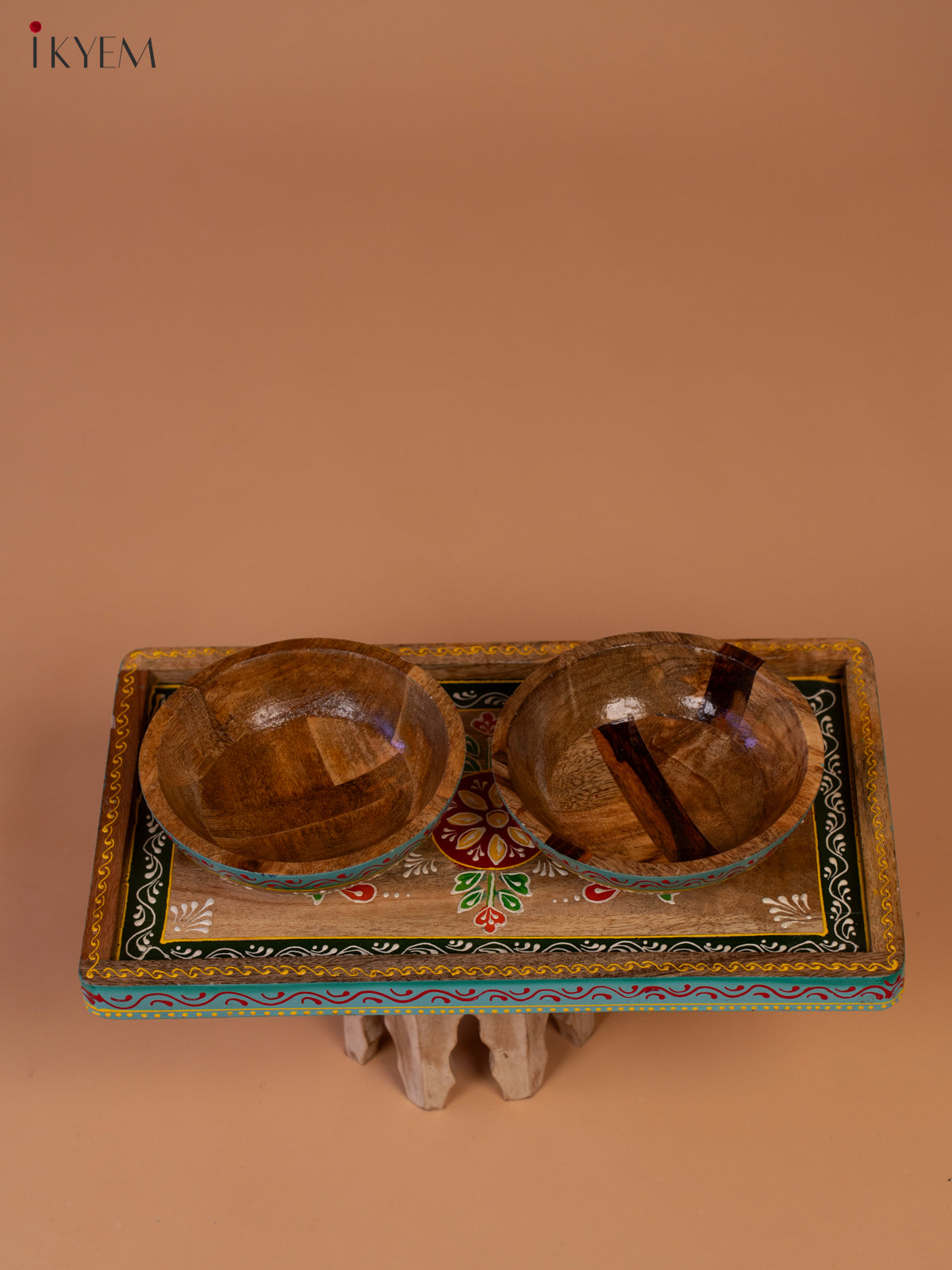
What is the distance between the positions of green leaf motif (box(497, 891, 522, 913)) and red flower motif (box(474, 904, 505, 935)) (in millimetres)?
22

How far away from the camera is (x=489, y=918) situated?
3.49 m

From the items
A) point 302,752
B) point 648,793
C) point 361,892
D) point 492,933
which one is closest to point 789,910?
point 648,793

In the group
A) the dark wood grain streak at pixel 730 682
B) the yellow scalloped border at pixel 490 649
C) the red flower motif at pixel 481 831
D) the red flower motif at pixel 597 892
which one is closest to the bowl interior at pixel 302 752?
the red flower motif at pixel 481 831

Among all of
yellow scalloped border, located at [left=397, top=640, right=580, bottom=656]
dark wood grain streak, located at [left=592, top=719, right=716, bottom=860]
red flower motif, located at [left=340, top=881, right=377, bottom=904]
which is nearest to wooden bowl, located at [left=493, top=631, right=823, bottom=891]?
dark wood grain streak, located at [left=592, top=719, right=716, bottom=860]

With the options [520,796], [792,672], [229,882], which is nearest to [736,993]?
[520,796]

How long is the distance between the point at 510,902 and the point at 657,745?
53 cm

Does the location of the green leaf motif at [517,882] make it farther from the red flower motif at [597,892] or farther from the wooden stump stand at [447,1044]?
the wooden stump stand at [447,1044]

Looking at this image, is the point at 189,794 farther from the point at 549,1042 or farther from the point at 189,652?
the point at 549,1042

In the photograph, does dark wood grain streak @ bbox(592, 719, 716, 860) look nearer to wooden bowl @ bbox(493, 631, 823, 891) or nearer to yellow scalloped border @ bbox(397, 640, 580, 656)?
wooden bowl @ bbox(493, 631, 823, 891)

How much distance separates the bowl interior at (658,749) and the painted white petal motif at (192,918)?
2.45ft

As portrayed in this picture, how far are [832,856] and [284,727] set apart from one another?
1304mm

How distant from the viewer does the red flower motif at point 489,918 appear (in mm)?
3480

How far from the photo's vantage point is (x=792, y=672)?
12.9ft

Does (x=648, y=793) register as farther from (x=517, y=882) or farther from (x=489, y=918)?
(x=489, y=918)
